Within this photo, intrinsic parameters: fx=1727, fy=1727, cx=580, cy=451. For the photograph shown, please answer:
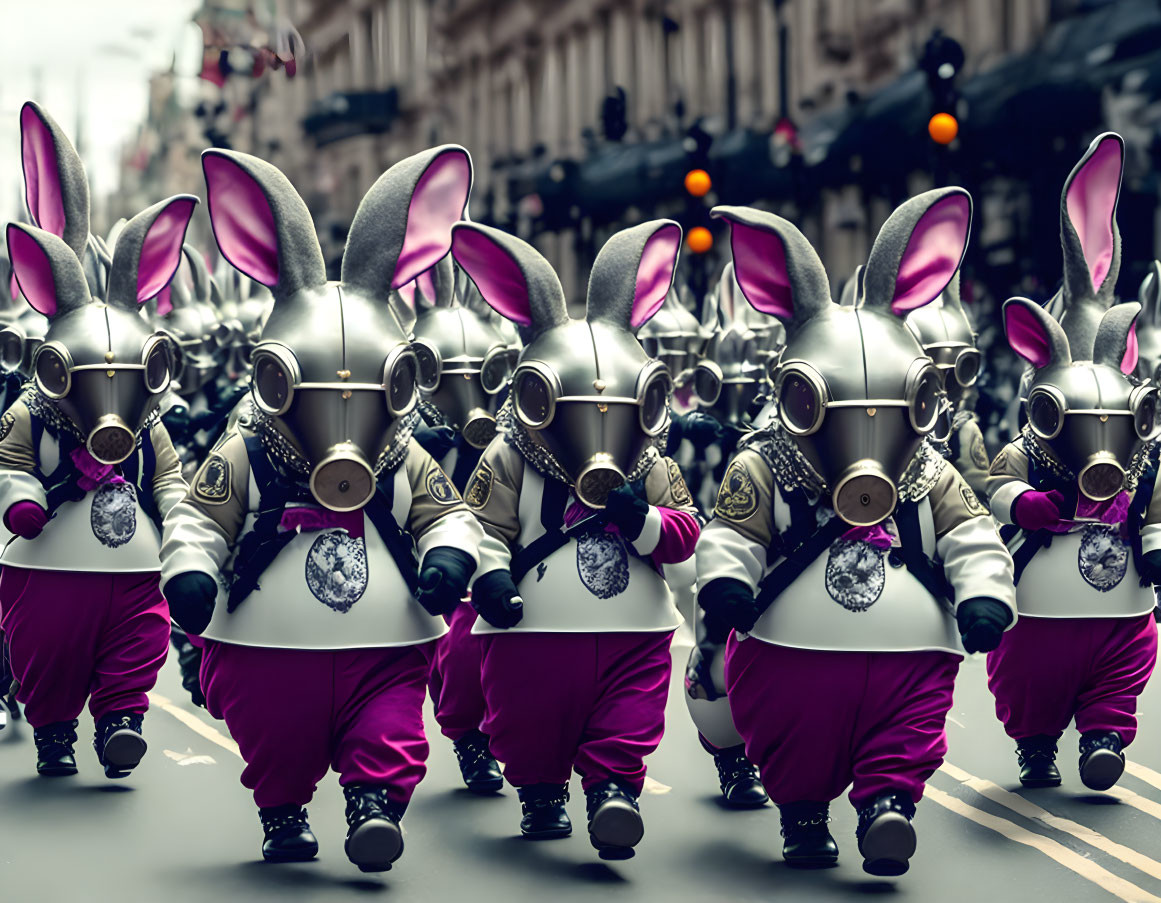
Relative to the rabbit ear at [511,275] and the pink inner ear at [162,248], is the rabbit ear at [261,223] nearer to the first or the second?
the rabbit ear at [511,275]

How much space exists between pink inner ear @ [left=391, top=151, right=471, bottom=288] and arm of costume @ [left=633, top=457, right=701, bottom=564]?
1.04 meters

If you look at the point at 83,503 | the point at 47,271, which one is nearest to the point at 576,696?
the point at 83,503

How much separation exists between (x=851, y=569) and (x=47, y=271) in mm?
3370

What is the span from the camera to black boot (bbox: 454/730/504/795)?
655 cm

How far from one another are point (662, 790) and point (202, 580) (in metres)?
2.29

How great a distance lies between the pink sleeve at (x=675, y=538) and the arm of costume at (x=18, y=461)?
2.48 m

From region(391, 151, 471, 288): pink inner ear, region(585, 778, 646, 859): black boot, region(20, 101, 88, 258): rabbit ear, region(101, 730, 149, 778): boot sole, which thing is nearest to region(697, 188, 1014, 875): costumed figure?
region(585, 778, 646, 859): black boot

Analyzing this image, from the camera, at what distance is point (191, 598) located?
505 cm

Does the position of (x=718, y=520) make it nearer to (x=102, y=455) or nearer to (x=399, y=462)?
(x=399, y=462)

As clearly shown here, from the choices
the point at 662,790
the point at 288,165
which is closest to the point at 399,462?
the point at 662,790

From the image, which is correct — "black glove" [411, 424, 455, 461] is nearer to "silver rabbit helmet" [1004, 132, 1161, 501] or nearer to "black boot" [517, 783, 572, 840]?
"black boot" [517, 783, 572, 840]

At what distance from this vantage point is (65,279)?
6.64 m

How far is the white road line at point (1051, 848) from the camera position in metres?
5.33

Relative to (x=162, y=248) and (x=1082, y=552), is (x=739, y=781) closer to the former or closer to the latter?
(x=1082, y=552)
